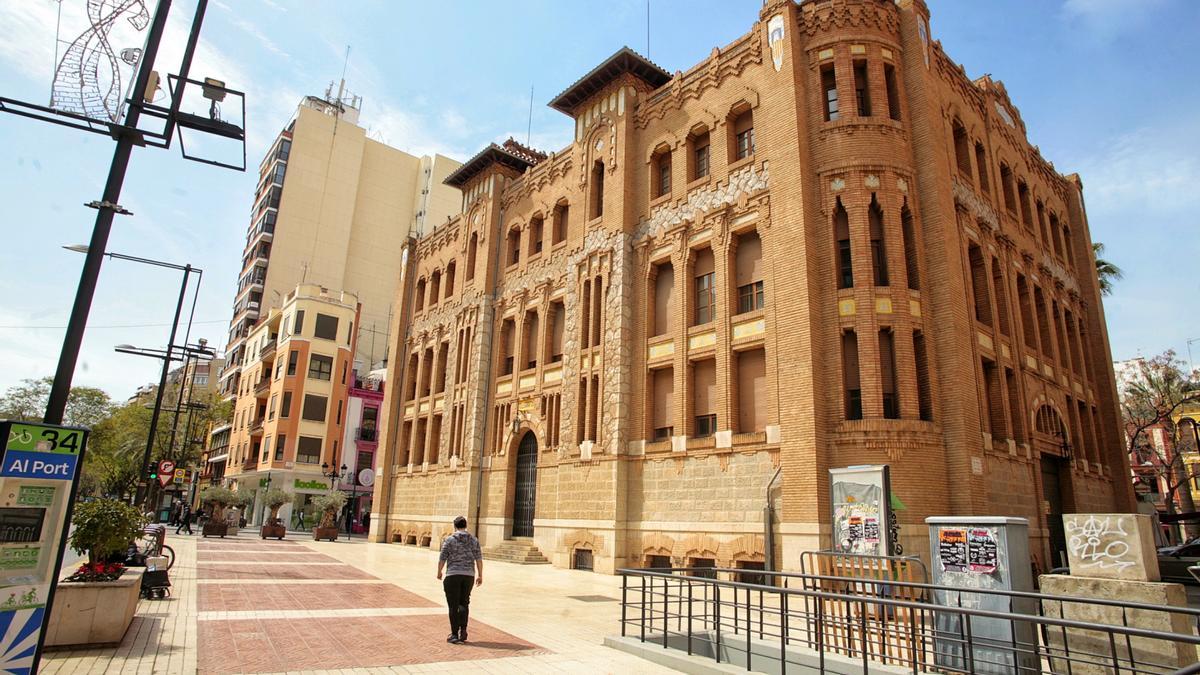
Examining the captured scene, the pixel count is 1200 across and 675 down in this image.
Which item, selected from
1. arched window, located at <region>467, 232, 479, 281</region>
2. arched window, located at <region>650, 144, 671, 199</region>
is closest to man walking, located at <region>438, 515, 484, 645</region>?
arched window, located at <region>650, 144, 671, 199</region>

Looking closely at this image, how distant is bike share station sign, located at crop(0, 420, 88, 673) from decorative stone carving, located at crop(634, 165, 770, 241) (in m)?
18.2

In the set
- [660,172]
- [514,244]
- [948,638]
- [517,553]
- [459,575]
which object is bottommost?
[517,553]

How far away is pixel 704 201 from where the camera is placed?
22266 mm

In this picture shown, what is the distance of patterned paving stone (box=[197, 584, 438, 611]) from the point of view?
11.7 m

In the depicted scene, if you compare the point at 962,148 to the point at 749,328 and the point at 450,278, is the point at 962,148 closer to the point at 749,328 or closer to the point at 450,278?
the point at 749,328

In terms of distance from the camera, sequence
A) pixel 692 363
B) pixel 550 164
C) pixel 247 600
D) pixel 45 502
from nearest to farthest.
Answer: pixel 45 502
pixel 247 600
pixel 692 363
pixel 550 164

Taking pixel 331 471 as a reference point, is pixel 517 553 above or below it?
below

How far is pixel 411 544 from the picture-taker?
33.7 m

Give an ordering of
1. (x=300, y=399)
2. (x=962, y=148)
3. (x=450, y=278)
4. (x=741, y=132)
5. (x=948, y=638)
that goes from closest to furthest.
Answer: (x=948, y=638)
(x=741, y=132)
(x=962, y=148)
(x=450, y=278)
(x=300, y=399)

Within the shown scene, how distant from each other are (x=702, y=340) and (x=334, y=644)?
48.4ft

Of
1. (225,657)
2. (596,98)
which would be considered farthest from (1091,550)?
(596,98)

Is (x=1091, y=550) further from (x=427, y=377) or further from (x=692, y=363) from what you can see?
(x=427, y=377)

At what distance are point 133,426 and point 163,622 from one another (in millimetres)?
57327

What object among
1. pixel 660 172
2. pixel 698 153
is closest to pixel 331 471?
pixel 660 172
